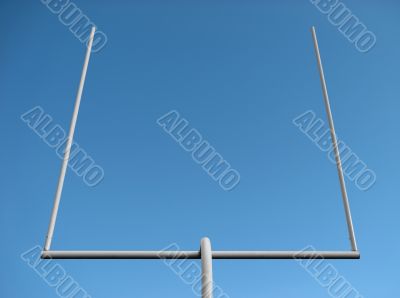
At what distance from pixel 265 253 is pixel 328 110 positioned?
1.51 m

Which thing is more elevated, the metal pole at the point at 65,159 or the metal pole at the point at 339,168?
the metal pole at the point at 339,168

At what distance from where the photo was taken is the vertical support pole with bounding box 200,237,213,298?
54.9 inches

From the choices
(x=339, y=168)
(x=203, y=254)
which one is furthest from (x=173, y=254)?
(x=339, y=168)

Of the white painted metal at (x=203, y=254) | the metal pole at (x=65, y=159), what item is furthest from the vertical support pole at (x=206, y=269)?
the metal pole at (x=65, y=159)

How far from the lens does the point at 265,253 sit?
68.3 inches

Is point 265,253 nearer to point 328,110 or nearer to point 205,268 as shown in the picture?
point 205,268

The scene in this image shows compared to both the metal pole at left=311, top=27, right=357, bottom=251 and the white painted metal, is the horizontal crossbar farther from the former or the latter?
the metal pole at left=311, top=27, right=357, bottom=251

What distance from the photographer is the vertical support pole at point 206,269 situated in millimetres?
1395

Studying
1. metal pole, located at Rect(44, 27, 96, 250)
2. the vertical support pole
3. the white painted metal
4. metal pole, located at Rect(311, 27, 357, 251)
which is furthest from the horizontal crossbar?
metal pole, located at Rect(311, 27, 357, 251)

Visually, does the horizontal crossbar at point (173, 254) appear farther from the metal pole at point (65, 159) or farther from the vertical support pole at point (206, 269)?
the metal pole at point (65, 159)

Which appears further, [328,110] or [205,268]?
[328,110]

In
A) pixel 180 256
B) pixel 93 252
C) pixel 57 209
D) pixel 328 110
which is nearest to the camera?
pixel 180 256

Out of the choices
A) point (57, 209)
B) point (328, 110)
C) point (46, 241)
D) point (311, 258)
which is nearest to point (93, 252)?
point (46, 241)

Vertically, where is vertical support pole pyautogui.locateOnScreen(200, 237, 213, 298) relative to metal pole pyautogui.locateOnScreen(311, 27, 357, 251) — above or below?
below
